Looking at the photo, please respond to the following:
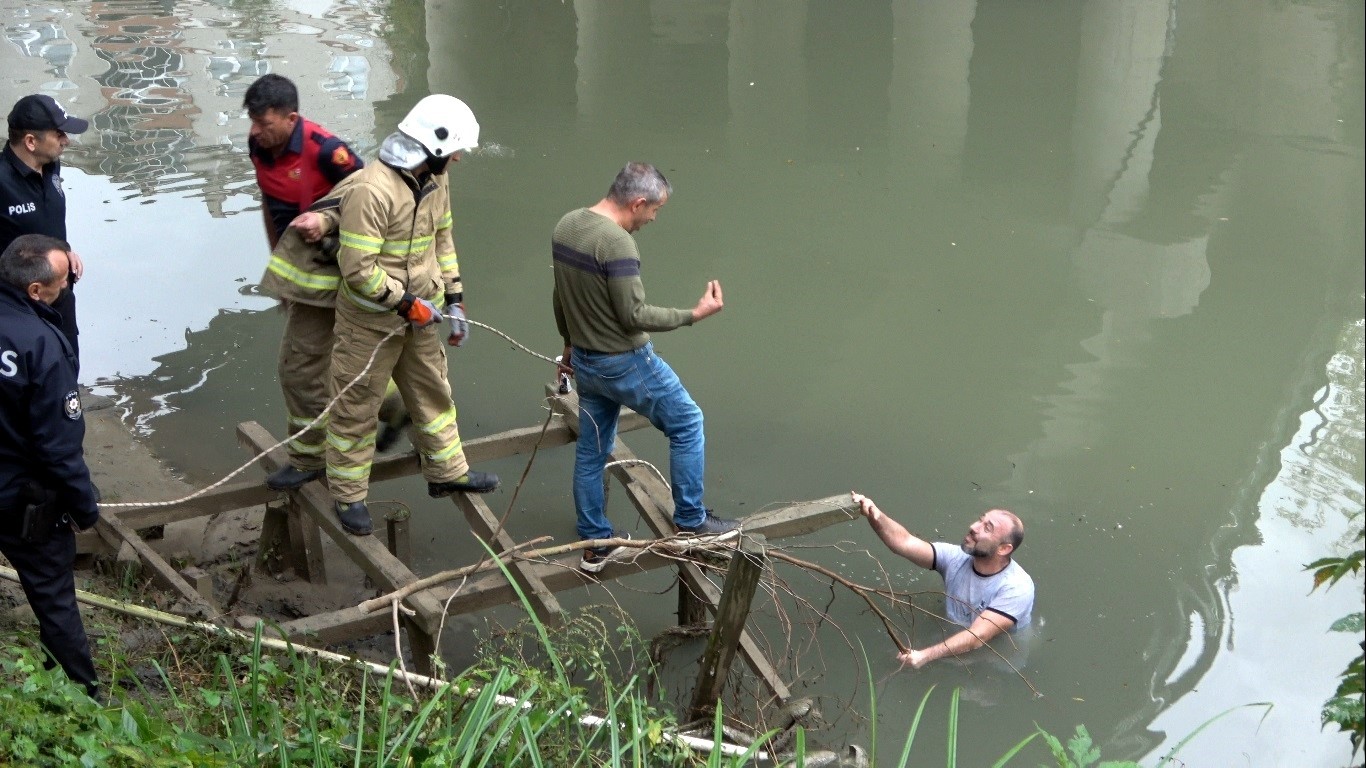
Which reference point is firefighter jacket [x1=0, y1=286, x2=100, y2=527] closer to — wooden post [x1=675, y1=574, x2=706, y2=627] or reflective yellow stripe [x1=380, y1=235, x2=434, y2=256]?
reflective yellow stripe [x1=380, y1=235, x2=434, y2=256]

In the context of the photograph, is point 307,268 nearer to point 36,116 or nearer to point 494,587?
point 36,116

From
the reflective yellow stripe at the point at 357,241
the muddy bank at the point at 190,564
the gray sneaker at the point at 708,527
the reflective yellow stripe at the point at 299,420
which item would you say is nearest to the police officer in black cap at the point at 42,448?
the muddy bank at the point at 190,564

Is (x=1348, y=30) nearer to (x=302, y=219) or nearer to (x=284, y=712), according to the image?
(x=302, y=219)

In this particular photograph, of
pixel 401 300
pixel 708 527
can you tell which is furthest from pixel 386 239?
pixel 708 527

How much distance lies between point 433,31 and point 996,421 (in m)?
10.4

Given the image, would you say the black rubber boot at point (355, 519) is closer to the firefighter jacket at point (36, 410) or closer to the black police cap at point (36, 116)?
the firefighter jacket at point (36, 410)

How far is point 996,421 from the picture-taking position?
7.57 meters

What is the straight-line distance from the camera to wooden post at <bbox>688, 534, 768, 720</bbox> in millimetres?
4441

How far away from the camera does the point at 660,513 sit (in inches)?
218

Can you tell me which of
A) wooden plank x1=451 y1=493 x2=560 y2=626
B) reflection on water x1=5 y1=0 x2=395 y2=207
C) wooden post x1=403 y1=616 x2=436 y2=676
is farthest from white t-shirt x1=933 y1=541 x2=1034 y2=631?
reflection on water x1=5 y1=0 x2=395 y2=207

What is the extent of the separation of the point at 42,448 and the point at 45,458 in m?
0.04

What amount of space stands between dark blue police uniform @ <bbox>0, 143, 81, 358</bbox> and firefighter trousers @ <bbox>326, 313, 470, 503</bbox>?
1.26 m

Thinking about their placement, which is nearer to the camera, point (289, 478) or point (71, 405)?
point (71, 405)

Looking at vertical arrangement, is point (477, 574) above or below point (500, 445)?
below
